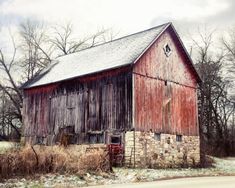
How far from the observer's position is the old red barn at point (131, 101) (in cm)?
2538

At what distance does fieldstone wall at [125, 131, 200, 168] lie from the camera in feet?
80.1

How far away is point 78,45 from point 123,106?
98.0ft

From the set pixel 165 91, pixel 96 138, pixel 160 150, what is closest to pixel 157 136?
pixel 160 150

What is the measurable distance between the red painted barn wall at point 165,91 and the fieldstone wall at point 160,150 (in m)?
0.54

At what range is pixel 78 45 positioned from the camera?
2120 inches

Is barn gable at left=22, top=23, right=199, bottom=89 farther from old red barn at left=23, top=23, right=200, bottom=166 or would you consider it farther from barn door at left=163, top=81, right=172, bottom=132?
barn door at left=163, top=81, right=172, bottom=132

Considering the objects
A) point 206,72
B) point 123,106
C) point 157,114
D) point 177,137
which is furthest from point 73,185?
point 206,72

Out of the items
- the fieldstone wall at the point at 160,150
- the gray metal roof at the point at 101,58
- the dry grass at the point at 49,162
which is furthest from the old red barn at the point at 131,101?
the dry grass at the point at 49,162

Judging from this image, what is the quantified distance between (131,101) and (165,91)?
376 cm

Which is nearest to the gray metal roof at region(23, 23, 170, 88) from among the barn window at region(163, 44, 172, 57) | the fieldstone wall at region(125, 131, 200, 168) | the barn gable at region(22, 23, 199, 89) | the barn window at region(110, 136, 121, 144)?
the barn gable at region(22, 23, 199, 89)

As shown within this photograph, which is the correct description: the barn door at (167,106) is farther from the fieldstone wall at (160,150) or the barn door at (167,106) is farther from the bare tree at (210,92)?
the bare tree at (210,92)

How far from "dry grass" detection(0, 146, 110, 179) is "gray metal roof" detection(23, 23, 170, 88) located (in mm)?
8179

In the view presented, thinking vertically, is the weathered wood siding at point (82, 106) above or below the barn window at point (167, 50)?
below

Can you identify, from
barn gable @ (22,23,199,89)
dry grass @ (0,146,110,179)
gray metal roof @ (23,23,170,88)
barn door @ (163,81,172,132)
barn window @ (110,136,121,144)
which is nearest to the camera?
dry grass @ (0,146,110,179)
